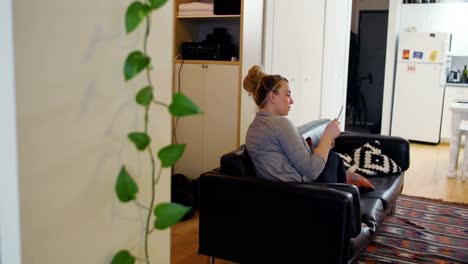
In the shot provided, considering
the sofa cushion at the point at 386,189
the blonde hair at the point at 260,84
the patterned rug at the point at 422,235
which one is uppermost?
the blonde hair at the point at 260,84

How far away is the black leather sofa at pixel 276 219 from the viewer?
2232 millimetres

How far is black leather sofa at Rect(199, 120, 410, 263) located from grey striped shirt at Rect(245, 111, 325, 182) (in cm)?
11

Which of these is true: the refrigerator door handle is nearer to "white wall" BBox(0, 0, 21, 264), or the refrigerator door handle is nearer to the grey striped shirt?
the grey striped shirt

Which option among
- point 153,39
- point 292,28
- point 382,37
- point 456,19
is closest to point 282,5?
point 292,28

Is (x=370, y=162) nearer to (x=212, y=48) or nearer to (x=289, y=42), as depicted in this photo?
(x=289, y=42)

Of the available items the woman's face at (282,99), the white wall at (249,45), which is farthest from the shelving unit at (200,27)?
the woman's face at (282,99)

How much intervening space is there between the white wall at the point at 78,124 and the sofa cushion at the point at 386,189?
2.08 metres

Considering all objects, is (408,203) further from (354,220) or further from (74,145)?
(74,145)

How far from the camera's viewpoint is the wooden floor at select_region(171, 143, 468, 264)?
10.2ft

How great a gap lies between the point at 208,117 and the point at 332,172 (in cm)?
171

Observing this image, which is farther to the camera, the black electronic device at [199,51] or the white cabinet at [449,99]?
the white cabinet at [449,99]

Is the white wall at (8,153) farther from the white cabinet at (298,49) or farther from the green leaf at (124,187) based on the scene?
the white cabinet at (298,49)

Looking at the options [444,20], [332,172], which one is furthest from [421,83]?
[332,172]

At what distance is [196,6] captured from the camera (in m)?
4.25
